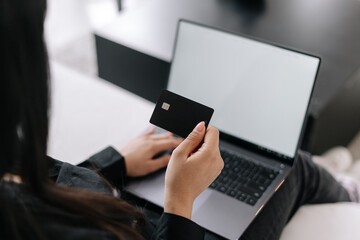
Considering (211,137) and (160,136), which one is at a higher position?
(211,137)

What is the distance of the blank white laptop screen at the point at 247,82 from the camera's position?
0.88 meters

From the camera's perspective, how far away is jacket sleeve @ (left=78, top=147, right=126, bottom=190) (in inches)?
34.2

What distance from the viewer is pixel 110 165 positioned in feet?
2.84

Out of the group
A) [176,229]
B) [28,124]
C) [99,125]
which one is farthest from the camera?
[99,125]

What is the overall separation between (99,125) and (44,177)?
0.56m

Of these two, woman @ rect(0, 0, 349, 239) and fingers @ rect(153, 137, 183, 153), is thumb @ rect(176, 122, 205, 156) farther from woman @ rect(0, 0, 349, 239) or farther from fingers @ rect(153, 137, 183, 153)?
fingers @ rect(153, 137, 183, 153)

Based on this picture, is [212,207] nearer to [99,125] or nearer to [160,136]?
[160,136]

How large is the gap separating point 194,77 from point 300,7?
2.00ft

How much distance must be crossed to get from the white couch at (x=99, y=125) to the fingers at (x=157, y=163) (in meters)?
0.18

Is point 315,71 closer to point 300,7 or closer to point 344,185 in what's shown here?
point 344,185

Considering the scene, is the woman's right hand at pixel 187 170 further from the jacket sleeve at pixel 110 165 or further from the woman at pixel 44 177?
the jacket sleeve at pixel 110 165

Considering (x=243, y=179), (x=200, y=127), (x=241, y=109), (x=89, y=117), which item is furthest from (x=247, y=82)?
(x=89, y=117)

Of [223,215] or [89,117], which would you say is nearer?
[223,215]

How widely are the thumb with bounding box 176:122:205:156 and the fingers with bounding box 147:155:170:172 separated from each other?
25 cm
